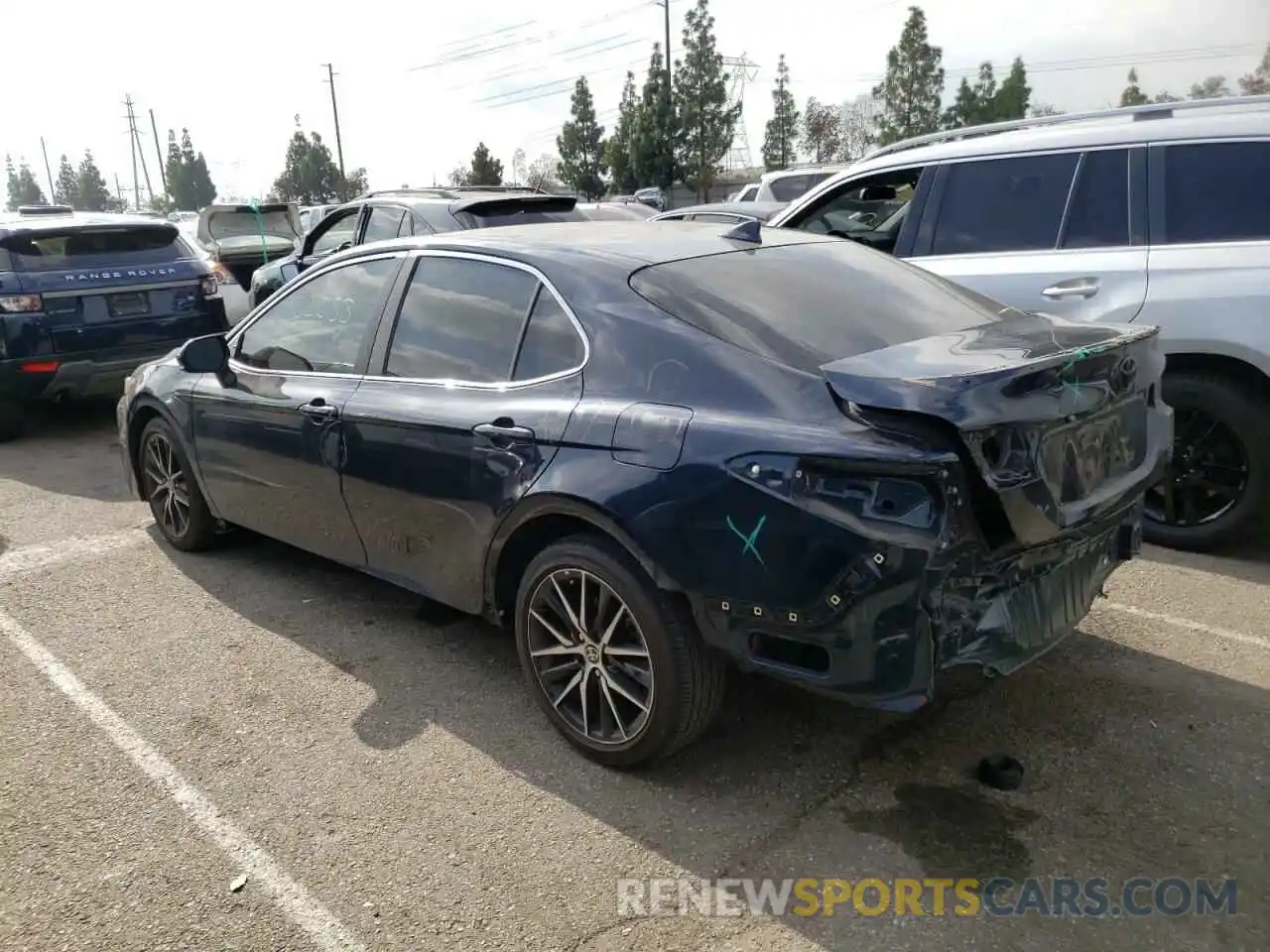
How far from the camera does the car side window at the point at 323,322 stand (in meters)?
4.02

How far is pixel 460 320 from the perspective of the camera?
3.66 meters

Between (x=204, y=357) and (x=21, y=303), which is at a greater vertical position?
(x=21, y=303)

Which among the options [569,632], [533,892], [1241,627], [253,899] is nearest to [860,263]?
[569,632]

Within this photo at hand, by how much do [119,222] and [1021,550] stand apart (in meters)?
8.02

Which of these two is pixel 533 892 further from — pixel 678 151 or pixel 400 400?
pixel 678 151

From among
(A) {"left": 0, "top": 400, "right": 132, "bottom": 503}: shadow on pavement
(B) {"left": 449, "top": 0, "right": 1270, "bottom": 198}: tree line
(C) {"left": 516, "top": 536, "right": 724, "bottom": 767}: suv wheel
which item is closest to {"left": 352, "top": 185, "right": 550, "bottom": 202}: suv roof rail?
(A) {"left": 0, "top": 400, "right": 132, "bottom": 503}: shadow on pavement

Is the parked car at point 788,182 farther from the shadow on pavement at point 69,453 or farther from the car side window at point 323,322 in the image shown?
the car side window at point 323,322

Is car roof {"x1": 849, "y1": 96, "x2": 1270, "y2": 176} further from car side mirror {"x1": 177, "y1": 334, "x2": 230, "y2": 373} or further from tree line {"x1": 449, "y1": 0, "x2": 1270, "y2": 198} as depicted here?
tree line {"x1": 449, "y1": 0, "x2": 1270, "y2": 198}

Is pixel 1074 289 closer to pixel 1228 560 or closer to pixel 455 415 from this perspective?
pixel 1228 560

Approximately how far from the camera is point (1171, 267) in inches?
184

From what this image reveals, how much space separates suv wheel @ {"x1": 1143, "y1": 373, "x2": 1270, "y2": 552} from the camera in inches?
180

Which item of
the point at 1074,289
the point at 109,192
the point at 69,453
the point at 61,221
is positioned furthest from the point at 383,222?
the point at 109,192

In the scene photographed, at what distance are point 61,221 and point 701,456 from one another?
7.38 m

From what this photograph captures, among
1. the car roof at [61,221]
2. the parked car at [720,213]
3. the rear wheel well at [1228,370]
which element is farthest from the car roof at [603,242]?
the parked car at [720,213]
